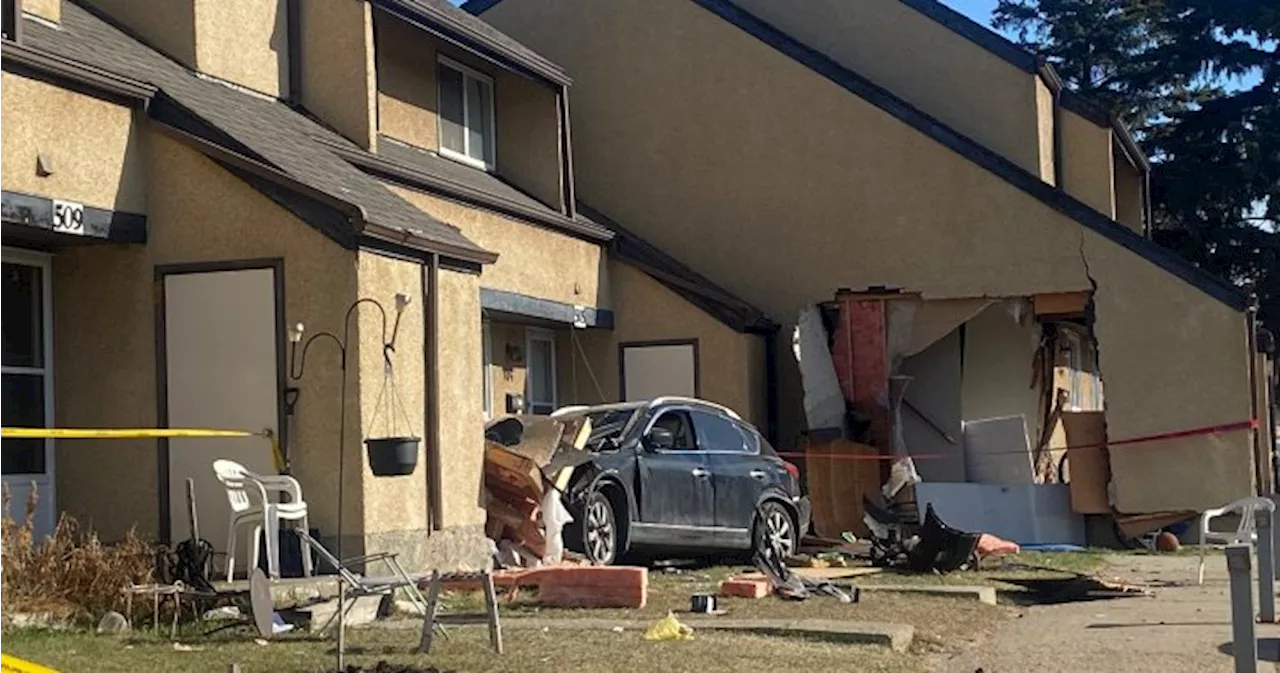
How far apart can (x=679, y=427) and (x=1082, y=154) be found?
12.1 metres

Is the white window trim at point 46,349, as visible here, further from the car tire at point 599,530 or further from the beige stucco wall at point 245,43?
the car tire at point 599,530

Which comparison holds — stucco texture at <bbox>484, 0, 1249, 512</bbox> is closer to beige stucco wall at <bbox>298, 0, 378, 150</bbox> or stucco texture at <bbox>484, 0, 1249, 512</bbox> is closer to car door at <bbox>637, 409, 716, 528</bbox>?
car door at <bbox>637, 409, 716, 528</bbox>

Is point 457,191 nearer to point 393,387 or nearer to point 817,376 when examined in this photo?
point 393,387

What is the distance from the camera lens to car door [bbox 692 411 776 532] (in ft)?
55.3

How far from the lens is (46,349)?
1364 centimetres

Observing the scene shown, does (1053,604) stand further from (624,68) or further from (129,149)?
(624,68)

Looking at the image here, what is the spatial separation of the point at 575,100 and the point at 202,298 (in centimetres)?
1170

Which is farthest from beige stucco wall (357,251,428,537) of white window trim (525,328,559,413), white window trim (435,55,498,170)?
white window trim (525,328,559,413)

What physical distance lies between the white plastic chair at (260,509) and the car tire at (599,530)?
3127mm

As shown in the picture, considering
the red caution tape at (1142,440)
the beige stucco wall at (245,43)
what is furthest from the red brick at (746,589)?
the red caution tape at (1142,440)

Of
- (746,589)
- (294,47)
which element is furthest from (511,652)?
(294,47)

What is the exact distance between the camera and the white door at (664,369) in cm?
2191

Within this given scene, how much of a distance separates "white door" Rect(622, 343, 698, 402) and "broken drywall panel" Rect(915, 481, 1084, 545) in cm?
344

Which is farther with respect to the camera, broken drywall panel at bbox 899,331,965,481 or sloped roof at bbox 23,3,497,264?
broken drywall panel at bbox 899,331,965,481
